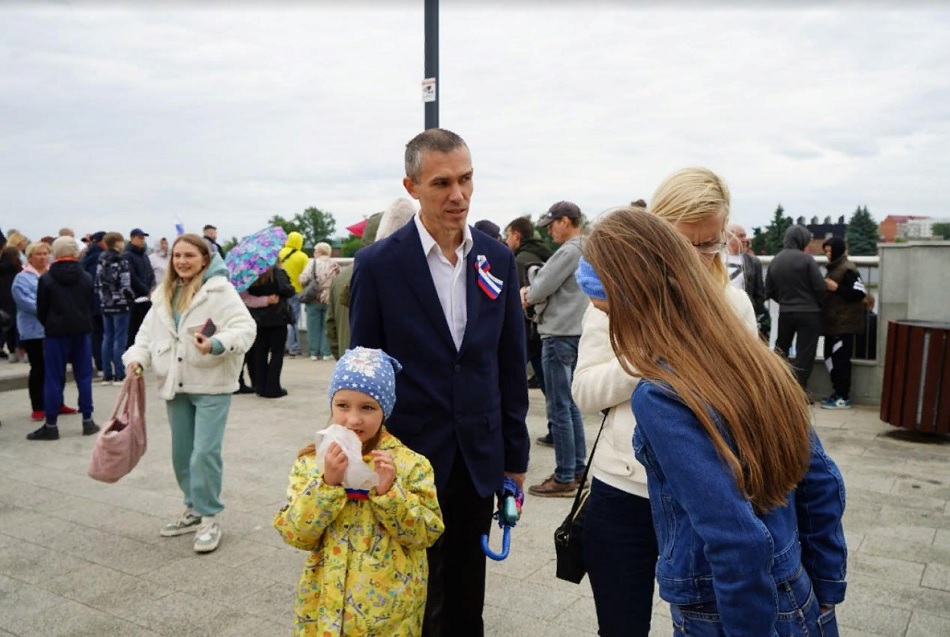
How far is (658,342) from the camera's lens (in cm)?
187

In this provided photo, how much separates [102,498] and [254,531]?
5.12 feet

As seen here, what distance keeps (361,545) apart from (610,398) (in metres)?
0.91

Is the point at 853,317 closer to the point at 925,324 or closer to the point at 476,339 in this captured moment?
the point at 925,324

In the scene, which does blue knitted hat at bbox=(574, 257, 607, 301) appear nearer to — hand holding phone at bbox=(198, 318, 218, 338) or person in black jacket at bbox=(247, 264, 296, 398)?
hand holding phone at bbox=(198, 318, 218, 338)

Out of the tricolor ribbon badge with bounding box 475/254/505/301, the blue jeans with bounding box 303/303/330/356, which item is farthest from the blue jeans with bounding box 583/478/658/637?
the blue jeans with bounding box 303/303/330/356

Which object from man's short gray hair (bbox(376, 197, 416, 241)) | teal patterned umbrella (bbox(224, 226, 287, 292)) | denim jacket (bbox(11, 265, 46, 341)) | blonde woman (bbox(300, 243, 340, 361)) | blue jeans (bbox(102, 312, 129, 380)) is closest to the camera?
man's short gray hair (bbox(376, 197, 416, 241))

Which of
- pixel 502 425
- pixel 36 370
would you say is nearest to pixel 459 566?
pixel 502 425

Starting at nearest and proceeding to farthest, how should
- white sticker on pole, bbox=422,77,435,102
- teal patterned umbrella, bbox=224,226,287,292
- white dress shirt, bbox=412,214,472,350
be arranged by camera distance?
white dress shirt, bbox=412,214,472,350
white sticker on pole, bbox=422,77,435,102
teal patterned umbrella, bbox=224,226,287,292

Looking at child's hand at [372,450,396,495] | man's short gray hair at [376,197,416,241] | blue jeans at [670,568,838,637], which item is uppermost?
man's short gray hair at [376,197,416,241]

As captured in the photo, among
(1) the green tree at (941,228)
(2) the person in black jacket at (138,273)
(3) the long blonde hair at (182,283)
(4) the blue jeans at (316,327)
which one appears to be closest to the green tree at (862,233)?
(1) the green tree at (941,228)

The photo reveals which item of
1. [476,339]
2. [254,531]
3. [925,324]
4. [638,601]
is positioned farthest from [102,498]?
[925,324]

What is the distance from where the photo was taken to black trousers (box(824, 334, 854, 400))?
9375mm

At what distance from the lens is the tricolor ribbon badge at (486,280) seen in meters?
3.05

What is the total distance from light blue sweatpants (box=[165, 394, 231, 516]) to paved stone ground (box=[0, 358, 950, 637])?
33 centimetres
